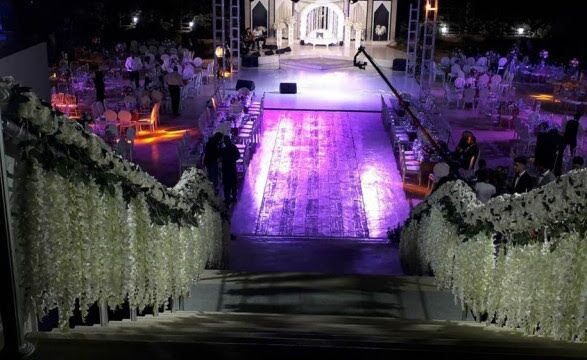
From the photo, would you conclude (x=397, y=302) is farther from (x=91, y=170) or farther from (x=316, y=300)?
(x=91, y=170)

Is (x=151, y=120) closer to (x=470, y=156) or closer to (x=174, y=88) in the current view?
(x=174, y=88)

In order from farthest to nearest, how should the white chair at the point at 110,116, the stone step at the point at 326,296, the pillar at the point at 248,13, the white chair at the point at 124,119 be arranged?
the pillar at the point at 248,13
the white chair at the point at 124,119
the white chair at the point at 110,116
the stone step at the point at 326,296

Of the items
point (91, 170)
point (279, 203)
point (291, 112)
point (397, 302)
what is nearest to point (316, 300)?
point (397, 302)

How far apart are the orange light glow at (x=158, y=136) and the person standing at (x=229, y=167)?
3938 mm

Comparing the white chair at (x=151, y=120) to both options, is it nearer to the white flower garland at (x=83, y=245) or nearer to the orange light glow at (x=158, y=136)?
the orange light glow at (x=158, y=136)

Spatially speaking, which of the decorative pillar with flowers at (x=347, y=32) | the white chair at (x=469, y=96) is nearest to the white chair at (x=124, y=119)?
the white chair at (x=469, y=96)

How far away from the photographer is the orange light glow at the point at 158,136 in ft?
50.7

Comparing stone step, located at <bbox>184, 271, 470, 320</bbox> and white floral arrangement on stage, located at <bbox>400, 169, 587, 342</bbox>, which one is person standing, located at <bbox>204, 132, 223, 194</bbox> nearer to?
stone step, located at <bbox>184, 271, 470, 320</bbox>

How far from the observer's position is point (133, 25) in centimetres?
3369

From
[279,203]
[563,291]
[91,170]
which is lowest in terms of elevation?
[279,203]

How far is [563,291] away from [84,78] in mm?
17446

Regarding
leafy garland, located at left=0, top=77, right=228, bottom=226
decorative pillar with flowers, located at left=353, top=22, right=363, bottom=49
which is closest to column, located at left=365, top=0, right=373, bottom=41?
decorative pillar with flowers, located at left=353, top=22, right=363, bottom=49

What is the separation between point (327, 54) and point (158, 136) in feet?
46.8

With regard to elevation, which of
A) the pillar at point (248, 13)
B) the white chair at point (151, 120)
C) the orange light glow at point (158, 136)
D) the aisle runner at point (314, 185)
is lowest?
the aisle runner at point (314, 185)
